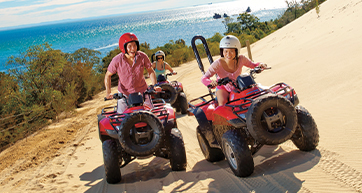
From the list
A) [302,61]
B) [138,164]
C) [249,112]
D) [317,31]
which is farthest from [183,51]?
[249,112]

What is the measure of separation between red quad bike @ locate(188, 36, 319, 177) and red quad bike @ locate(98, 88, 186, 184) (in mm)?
573

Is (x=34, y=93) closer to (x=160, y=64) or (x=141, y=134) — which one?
(x=160, y=64)

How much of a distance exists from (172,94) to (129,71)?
441 centimetres

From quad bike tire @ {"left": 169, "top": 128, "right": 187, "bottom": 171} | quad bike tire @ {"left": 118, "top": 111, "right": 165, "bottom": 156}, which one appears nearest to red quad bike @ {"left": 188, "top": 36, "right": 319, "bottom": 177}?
quad bike tire @ {"left": 169, "top": 128, "right": 187, "bottom": 171}

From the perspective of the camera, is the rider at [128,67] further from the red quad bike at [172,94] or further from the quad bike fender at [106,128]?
the red quad bike at [172,94]

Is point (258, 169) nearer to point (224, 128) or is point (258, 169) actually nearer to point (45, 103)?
point (224, 128)

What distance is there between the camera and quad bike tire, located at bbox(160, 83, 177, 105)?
10.6 metres

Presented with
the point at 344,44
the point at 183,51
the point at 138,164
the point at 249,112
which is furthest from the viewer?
the point at 183,51

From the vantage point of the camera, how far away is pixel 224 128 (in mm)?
5340

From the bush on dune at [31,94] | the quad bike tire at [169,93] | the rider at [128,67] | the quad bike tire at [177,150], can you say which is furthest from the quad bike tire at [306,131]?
the bush on dune at [31,94]

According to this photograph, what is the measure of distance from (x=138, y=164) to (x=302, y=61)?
31.5 ft

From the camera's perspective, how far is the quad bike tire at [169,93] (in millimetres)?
10609

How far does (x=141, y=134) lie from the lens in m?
5.25

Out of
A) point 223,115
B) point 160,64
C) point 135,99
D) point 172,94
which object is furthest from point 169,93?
point 223,115
